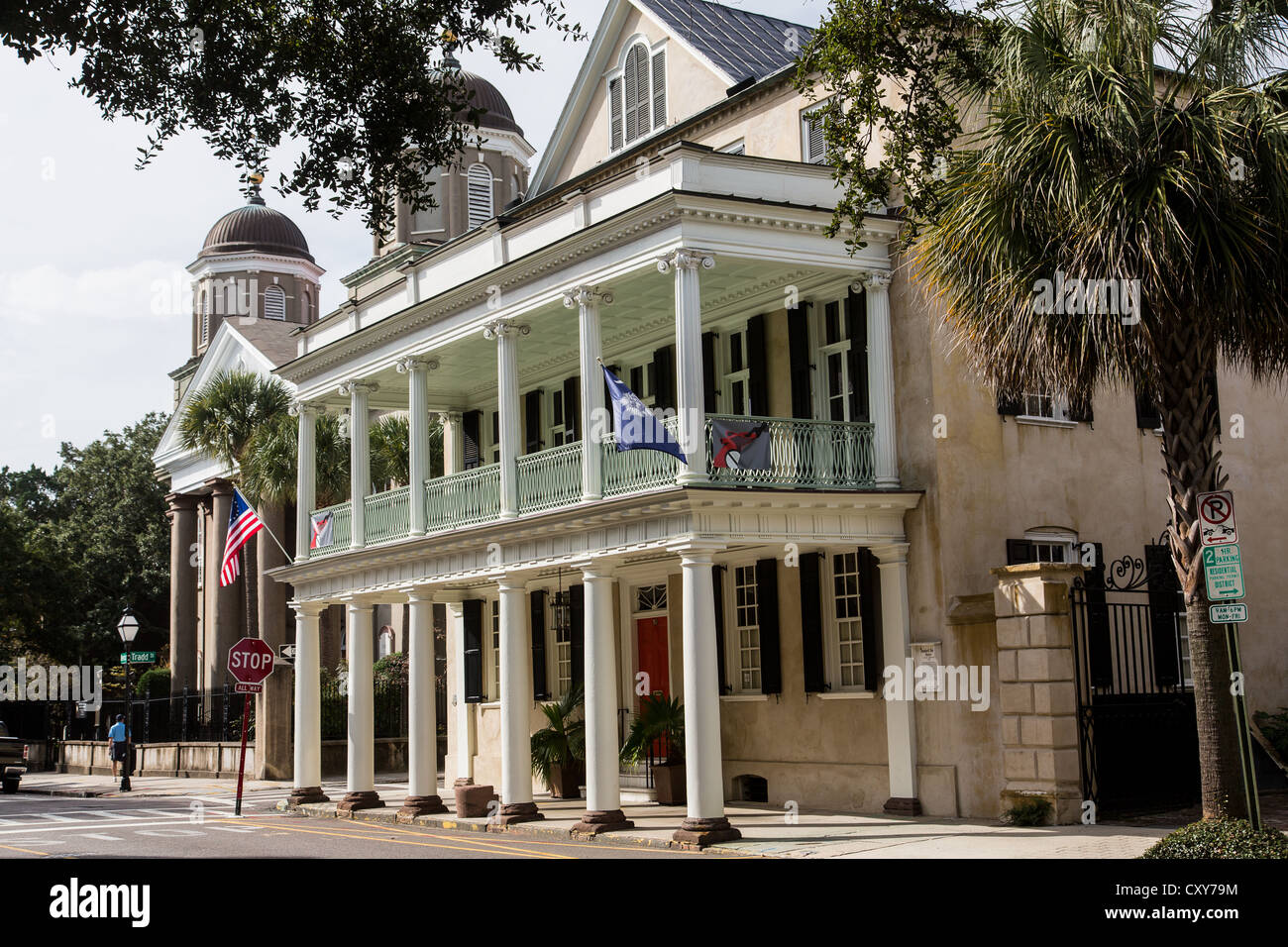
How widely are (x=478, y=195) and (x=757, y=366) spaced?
28841mm

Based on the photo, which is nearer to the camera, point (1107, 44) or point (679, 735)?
point (1107, 44)

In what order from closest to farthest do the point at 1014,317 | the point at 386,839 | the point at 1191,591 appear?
the point at 1191,591
the point at 1014,317
the point at 386,839

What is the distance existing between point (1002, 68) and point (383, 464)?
24.3 m

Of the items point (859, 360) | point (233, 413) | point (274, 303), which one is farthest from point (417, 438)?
point (274, 303)

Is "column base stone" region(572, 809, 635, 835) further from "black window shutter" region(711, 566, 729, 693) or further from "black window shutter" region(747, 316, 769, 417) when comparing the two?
"black window shutter" region(747, 316, 769, 417)

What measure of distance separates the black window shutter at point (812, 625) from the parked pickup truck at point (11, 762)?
2207 cm

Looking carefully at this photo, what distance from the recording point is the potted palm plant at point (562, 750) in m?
23.1

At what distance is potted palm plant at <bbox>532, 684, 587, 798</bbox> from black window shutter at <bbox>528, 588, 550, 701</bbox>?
1.77 m

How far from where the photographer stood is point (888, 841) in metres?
16.0

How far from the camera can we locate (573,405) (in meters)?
25.6

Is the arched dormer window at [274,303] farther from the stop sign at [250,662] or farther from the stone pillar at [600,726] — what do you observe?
the stone pillar at [600,726]

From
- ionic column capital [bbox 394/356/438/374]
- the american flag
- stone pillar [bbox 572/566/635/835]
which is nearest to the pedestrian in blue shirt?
the american flag
